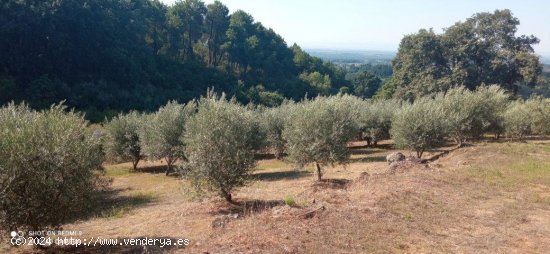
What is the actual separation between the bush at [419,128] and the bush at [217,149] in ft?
53.7

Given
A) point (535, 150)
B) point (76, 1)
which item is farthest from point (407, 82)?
point (76, 1)

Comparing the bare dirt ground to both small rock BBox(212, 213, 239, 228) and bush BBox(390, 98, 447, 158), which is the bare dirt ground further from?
bush BBox(390, 98, 447, 158)

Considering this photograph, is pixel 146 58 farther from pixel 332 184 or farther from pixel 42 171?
pixel 42 171

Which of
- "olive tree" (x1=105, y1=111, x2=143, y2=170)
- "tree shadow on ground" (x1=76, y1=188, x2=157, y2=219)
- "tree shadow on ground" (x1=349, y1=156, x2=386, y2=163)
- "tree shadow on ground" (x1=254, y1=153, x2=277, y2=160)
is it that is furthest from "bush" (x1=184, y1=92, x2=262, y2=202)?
"tree shadow on ground" (x1=254, y1=153, x2=277, y2=160)

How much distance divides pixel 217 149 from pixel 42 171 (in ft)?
24.8

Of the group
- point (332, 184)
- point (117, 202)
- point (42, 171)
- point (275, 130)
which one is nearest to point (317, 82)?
point (275, 130)

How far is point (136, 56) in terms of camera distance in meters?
75.9

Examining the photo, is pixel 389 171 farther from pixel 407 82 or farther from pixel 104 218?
pixel 407 82

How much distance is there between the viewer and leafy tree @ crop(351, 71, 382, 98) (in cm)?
13100

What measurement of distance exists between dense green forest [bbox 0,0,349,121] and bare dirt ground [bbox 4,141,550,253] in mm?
38752

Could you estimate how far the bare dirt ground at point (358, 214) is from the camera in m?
13.2

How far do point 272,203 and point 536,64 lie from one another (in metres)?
59.4

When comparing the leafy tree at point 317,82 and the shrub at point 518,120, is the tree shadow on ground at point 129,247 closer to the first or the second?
the shrub at point 518,120

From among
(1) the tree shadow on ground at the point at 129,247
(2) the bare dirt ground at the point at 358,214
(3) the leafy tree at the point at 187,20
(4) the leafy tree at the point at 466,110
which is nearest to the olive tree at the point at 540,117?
(4) the leafy tree at the point at 466,110
